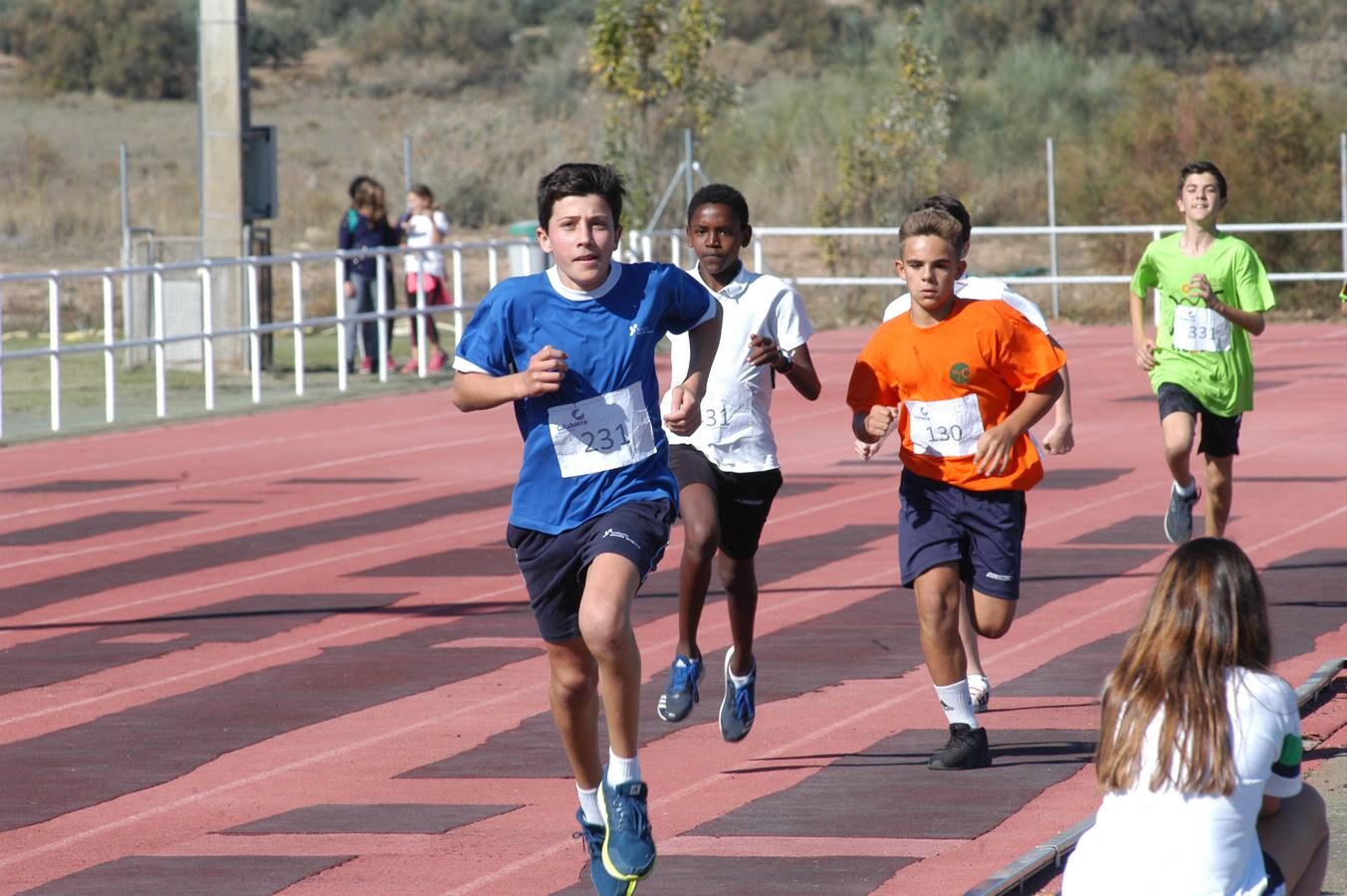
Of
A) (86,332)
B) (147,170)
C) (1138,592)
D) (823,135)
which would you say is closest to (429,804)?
(1138,592)

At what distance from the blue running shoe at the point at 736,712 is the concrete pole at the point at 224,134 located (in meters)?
16.6

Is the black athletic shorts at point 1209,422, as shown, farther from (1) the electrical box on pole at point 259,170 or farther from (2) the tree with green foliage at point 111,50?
(2) the tree with green foliage at point 111,50

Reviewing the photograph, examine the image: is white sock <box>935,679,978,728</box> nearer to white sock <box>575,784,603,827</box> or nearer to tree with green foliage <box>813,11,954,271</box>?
white sock <box>575,784,603,827</box>

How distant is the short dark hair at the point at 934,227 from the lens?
7.33m

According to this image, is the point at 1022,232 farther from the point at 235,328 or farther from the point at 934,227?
the point at 934,227

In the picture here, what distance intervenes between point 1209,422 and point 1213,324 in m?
0.45

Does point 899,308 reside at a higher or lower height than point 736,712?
higher

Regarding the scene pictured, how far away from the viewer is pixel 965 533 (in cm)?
746

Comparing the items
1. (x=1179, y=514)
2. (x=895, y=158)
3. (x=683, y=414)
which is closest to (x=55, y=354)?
(x=1179, y=514)

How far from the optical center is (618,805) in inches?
236

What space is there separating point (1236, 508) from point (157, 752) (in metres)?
7.54

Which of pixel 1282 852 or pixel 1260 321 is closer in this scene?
pixel 1282 852

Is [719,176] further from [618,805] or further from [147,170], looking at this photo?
[618,805]

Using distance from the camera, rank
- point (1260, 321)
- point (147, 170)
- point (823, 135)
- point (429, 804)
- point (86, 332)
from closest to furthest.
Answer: point (429, 804) → point (1260, 321) → point (86, 332) → point (823, 135) → point (147, 170)
